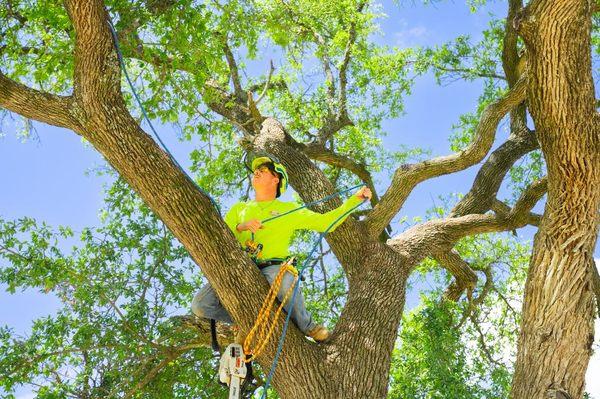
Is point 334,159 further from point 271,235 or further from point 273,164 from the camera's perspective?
point 271,235

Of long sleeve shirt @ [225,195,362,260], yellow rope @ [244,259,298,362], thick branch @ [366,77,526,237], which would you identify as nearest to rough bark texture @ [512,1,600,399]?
long sleeve shirt @ [225,195,362,260]

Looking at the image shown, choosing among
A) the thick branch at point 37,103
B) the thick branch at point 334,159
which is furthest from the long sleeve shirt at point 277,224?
the thick branch at point 334,159

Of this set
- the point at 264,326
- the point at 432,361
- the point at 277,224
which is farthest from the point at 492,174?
the point at 264,326

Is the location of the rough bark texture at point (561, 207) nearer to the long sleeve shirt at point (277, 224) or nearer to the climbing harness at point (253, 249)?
the long sleeve shirt at point (277, 224)

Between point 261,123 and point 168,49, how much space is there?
2235 millimetres

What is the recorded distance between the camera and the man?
14.2 feet

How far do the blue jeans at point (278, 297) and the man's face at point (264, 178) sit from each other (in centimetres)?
63

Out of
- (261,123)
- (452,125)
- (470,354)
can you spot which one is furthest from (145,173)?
(452,125)

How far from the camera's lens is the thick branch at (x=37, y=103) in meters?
4.26

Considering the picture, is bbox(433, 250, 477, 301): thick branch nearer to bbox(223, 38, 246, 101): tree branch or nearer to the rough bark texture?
the rough bark texture

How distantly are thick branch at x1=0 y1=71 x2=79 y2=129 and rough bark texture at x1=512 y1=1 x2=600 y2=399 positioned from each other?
2.71 meters

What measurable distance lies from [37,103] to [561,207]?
10.5 feet

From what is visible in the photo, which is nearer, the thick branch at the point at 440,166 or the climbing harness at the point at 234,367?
the climbing harness at the point at 234,367

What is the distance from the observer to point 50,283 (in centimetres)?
609
